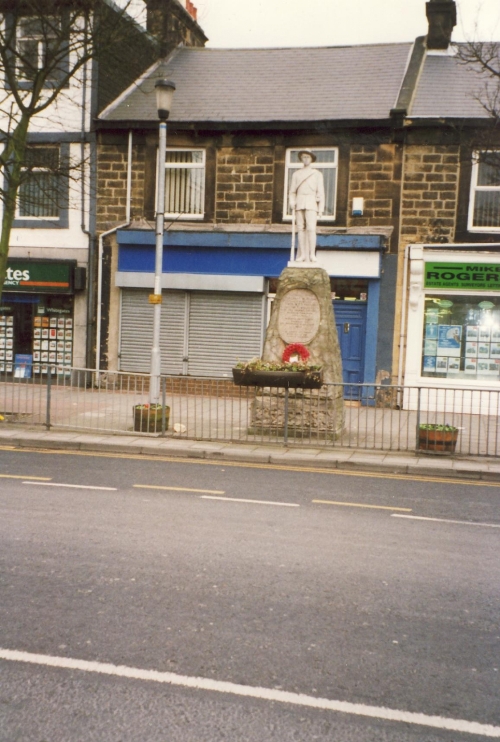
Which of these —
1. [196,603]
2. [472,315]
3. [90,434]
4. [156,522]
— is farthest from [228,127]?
[196,603]

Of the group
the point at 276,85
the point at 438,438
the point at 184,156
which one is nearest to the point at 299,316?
the point at 438,438

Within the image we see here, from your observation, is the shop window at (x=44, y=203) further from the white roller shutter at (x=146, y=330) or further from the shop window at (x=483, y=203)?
the shop window at (x=483, y=203)

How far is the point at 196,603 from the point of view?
5367 mm

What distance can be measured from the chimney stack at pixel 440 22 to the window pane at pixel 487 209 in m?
5.21

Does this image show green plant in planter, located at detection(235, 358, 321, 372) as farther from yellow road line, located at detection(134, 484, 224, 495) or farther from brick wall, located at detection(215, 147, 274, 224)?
brick wall, located at detection(215, 147, 274, 224)

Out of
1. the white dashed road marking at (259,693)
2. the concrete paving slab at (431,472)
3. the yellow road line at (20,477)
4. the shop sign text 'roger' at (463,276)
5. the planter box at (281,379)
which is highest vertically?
the shop sign text 'roger' at (463,276)

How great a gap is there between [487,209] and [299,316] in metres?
7.02

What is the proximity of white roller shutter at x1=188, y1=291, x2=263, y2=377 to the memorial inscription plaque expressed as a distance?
17.8ft

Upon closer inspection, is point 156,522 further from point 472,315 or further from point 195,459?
point 472,315

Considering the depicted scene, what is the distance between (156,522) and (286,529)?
1321 millimetres

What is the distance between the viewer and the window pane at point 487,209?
17625 mm

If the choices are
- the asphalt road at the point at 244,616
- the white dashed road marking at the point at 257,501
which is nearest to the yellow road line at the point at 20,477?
the asphalt road at the point at 244,616

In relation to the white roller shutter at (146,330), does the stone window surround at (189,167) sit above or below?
above

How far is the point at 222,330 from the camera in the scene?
19.2m
